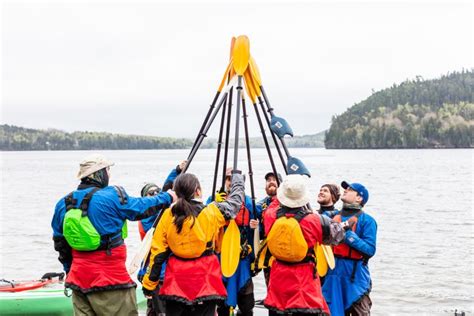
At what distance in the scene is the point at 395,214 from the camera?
110 ft

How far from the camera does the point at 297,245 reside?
5098 millimetres

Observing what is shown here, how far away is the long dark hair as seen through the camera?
5031 mm

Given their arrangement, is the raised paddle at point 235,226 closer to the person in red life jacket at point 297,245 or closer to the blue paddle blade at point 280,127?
the blue paddle blade at point 280,127

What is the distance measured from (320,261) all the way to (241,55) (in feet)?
7.10

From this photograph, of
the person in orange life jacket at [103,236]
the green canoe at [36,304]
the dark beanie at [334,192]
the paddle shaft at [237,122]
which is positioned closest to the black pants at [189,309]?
the person in orange life jacket at [103,236]

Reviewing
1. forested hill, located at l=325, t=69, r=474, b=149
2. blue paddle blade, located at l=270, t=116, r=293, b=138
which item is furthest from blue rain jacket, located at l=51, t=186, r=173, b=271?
forested hill, located at l=325, t=69, r=474, b=149

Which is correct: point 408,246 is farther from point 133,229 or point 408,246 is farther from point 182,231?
point 182,231

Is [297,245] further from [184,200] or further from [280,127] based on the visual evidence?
[280,127]

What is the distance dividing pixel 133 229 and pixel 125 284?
22.2 metres

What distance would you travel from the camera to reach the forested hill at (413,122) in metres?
175

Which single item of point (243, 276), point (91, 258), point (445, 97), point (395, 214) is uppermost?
point (445, 97)

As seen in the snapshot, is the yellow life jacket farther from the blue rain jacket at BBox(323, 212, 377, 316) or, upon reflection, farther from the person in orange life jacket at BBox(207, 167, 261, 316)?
the blue rain jacket at BBox(323, 212, 377, 316)

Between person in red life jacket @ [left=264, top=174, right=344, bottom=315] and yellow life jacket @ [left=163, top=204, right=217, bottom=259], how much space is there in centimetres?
57

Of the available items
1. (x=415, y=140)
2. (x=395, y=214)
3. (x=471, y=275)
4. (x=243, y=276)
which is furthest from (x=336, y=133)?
(x=243, y=276)
